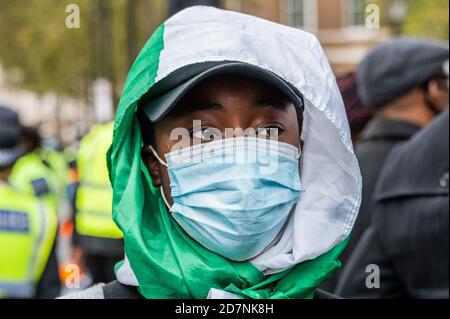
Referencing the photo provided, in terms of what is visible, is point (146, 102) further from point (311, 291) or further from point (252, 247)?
point (311, 291)

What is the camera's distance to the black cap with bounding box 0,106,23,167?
5785 millimetres

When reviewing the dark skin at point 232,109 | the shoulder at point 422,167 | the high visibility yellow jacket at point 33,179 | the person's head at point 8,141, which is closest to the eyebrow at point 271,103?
the dark skin at point 232,109

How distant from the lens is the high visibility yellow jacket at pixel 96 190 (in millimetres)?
6219

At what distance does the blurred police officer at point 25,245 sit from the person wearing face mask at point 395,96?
1967mm

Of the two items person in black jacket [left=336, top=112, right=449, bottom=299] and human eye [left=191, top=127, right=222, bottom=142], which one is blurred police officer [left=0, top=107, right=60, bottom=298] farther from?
human eye [left=191, top=127, right=222, bottom=142]

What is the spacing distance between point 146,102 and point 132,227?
32cm

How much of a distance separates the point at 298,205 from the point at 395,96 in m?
2.32

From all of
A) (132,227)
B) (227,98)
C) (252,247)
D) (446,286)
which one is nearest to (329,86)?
(227,98)

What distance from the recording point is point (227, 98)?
2.05m

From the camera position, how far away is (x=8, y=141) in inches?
232

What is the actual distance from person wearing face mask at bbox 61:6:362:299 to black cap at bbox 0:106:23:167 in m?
3.76

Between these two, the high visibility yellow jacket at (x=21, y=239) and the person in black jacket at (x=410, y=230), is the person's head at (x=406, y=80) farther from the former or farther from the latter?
the high visibility yellow jacket at (x=21, y=239)

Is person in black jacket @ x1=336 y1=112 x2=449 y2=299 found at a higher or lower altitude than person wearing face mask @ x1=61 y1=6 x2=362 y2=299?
lower

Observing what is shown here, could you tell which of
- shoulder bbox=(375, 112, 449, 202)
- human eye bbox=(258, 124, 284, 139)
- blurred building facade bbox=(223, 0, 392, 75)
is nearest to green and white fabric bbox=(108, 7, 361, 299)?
human eye bbox=(258, 124, 284, 139)
